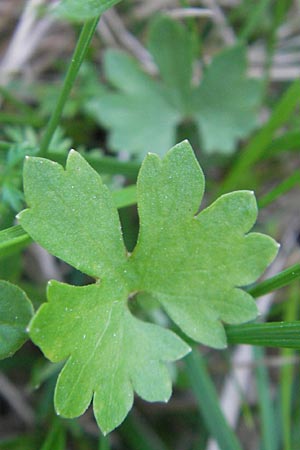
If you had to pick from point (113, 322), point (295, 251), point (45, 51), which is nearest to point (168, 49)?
point (45, 51)

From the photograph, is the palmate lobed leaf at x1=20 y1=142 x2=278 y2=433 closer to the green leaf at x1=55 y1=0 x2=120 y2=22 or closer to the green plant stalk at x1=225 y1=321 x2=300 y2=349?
the green plant stalk at x1=225 y1=321 x2=300 y2=349

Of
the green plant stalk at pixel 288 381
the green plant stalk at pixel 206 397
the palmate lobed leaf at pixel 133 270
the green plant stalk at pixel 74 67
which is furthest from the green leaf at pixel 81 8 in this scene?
the green plant stalk at pixel 288 381

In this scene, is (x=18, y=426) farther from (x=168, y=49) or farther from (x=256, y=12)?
(x=256, y=12)

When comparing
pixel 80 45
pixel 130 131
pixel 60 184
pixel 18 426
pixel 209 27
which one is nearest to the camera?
pixel 60 184

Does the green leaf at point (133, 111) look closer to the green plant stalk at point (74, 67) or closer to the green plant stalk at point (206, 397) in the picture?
the green plant stalk at point (74, 67)

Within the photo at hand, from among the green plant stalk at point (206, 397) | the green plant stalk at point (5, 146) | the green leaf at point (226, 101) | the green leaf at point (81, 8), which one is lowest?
the green plant stalk at point (206, 397)
